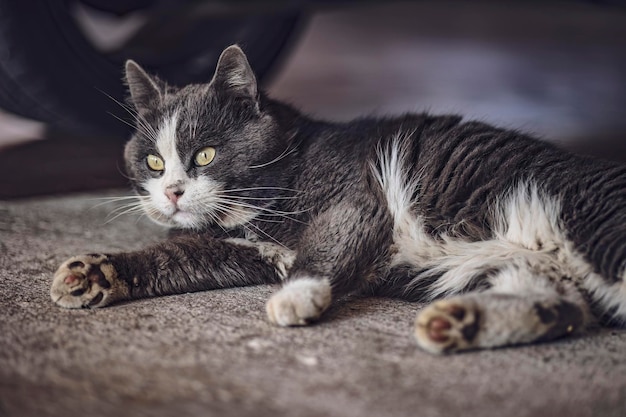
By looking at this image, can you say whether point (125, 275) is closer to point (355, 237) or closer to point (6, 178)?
point (355, 237)

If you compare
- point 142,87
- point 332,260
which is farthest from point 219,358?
point 142,87

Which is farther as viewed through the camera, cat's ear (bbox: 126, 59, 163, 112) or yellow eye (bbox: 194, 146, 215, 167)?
cat's ear (bbox: 126, 59, 163, 112)

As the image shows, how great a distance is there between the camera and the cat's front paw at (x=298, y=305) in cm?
153

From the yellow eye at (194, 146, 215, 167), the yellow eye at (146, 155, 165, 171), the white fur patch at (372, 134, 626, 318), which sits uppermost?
the yellow eye at (194, 146, 215, 167)

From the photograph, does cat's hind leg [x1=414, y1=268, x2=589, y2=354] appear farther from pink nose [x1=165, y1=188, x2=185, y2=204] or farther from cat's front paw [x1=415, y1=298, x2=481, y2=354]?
pink nose [x1=165, y1=188, x2=185, y2=204]

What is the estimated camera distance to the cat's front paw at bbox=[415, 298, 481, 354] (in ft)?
4.48

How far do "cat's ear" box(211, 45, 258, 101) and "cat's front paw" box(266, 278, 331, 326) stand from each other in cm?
Result: 62

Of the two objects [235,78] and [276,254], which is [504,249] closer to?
[276,254]

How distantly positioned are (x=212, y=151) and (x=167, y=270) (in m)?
0.34

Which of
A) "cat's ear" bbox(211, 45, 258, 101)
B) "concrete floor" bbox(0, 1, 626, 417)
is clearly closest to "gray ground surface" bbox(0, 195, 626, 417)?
"concrete floor" bbox(0, 1, 626, 417)

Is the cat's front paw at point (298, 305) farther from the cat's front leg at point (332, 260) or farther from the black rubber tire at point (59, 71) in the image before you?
the black rubber tire at point (59, 71)

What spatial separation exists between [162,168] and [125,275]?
→ 0.35m

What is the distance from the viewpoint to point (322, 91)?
5160 millimetres

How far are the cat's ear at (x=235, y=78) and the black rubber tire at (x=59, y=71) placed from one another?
0.48 meters
